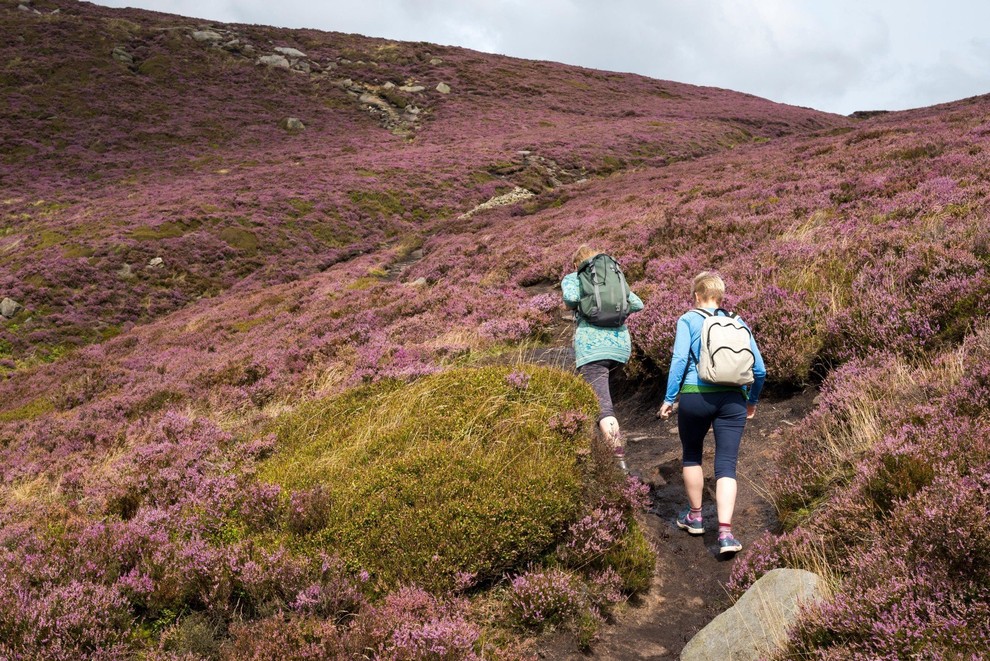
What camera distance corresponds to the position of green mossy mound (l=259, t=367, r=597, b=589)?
4.51 meters

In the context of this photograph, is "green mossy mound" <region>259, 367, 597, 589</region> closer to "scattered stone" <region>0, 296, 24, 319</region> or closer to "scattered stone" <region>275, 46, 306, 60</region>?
"scattered stone" <region>0, 296, 24, 319</region>

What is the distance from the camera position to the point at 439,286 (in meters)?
16.9

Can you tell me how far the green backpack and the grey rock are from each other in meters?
3.38

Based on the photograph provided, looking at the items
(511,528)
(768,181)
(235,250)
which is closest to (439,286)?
(768,181)

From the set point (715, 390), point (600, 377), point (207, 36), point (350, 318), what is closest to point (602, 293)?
point (600, 377)

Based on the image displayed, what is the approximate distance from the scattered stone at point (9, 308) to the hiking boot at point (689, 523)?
2626 centimetres

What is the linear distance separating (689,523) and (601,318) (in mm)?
2467

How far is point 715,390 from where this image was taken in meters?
5.36

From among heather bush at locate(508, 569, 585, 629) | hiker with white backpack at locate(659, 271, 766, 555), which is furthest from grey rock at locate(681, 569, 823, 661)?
hiker with white backpack at locate(659, 271, 766, 555)

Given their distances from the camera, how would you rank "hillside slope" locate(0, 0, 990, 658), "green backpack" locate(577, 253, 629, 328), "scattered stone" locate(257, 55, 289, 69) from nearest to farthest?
"hillside slope" locate(0, 0, 990, 658) → "green backpack" locate(577, 253, 629, 328) → "scattered stone" locate(257, 55, 289, 69)

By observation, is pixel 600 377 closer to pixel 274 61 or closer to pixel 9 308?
pixel 9 308

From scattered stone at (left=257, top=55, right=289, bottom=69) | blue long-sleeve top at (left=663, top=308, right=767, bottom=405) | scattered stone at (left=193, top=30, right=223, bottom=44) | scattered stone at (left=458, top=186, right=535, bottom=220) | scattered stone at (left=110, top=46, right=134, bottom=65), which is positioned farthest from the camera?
A: scattered stone at (left=257, top=55, right=289, bottom=69)

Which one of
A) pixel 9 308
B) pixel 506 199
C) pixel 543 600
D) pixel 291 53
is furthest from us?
pixel 291 53

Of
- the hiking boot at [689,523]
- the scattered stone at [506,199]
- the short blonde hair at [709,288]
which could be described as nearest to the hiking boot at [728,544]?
the hiking boot at [689,523]
